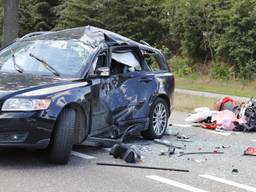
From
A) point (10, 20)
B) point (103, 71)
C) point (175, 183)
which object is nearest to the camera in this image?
point (175, 183)

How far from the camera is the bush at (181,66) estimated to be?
98.3ft

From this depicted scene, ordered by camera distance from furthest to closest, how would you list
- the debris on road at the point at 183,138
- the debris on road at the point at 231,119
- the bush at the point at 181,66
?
1. the bush at the point at 181,66
2. the debris on road at the point at 231,119
3. the debris on road at the point at 183,138

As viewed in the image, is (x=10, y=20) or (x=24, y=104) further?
(x=10, y=20)

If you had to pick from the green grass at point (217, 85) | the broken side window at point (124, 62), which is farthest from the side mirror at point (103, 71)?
the green grass at point (217, 85)

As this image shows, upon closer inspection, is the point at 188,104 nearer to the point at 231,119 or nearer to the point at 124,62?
the point at 231,119

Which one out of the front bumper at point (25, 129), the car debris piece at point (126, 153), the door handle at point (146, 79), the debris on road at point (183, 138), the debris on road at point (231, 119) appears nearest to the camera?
the front bumper at point (25, 129)

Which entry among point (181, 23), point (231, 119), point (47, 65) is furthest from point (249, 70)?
point (47, 65)

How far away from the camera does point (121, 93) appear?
27.1 feet

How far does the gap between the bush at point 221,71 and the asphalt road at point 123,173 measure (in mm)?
19105

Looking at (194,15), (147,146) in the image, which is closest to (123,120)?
(147,146)

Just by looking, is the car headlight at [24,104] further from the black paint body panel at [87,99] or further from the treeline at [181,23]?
the treeline at [181,23]

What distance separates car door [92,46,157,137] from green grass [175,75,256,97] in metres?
13.8

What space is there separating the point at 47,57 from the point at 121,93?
119 centimetres

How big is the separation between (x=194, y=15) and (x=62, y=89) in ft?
77.3
